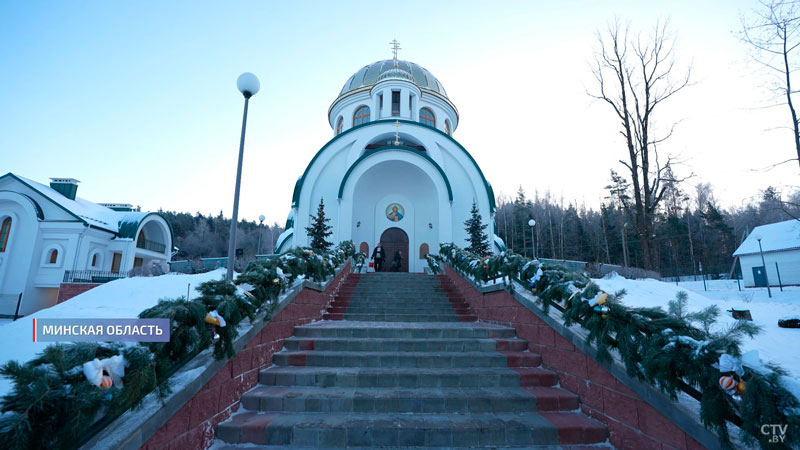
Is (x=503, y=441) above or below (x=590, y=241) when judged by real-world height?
below

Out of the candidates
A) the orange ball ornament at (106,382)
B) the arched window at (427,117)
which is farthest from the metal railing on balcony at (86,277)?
the orange ball ornament at (106,382)

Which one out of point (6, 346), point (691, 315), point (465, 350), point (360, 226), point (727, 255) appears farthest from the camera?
point (727, 255)

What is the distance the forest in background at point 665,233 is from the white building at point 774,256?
7.71 m

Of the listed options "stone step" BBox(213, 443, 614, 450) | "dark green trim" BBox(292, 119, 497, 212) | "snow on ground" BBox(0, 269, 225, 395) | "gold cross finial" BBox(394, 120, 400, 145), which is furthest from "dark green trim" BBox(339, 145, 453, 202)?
"stone step" BBox(213, 443, 614, 450)

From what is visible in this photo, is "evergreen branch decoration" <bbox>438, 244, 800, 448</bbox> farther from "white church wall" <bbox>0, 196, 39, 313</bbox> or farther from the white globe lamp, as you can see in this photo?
"white church wall" <bbox>0, 196, 39, 313</bbox>

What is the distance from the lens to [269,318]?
4.15 metres

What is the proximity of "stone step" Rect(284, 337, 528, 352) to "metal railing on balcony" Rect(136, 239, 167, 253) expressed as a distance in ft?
80.4

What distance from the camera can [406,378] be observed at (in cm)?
386

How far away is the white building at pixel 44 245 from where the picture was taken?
687 inches

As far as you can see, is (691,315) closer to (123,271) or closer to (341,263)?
(341,263)

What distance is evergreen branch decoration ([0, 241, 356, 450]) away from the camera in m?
1.54

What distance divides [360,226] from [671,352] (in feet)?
52.2

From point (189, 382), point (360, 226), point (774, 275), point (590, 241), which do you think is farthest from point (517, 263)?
point (590, 241)

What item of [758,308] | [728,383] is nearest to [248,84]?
[728,383]
